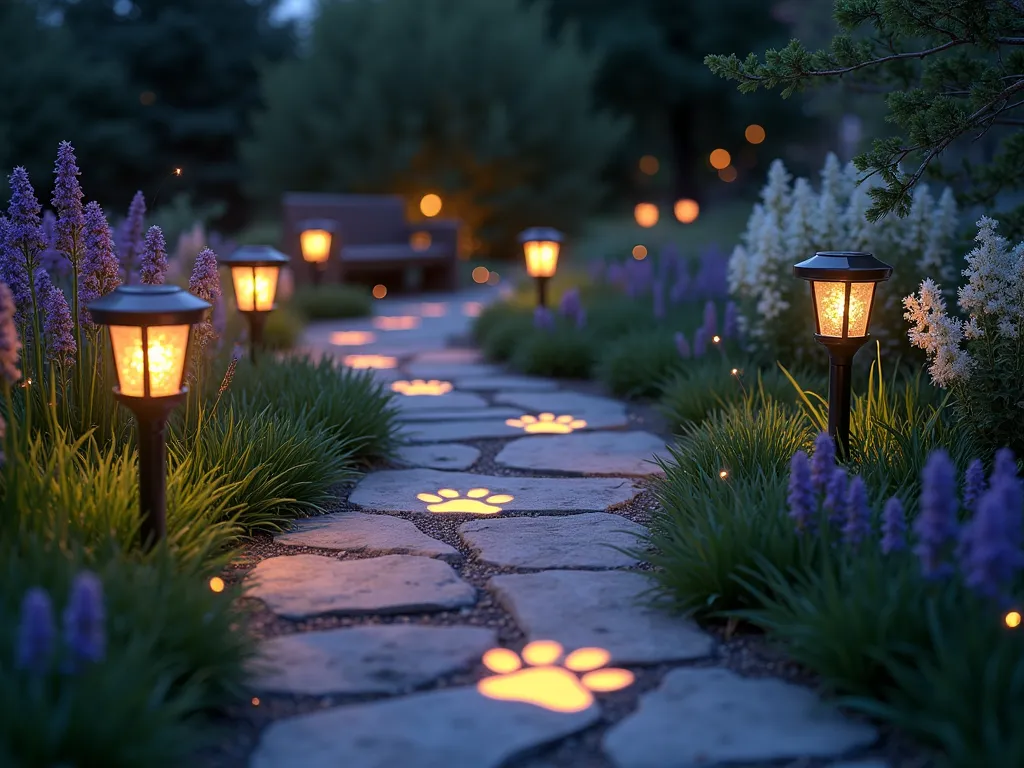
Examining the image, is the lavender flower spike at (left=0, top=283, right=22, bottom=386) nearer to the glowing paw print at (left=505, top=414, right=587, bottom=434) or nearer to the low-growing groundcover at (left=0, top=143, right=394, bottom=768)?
the low-growing groundcover at (left=0, top=143, right=394, bottom=768)

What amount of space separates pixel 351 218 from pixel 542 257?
6197 millimetres

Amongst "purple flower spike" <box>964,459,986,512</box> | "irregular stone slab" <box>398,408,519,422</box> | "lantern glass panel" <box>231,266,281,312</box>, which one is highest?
"lantern glass panel" <box>231,266,281,312</box>

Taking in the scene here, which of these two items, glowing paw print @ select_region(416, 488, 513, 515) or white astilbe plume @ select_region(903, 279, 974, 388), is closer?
white astilbe plume @ select_region(903, 279, 974, 388)

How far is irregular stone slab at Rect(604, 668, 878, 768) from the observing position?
7.54 feet

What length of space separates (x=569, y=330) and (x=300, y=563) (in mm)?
4686

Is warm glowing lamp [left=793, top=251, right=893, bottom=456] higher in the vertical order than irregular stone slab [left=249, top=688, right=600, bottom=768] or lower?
higher

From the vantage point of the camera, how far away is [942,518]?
238cm

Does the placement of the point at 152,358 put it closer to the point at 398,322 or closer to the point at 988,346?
the point at 988,346

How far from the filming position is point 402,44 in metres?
19.3

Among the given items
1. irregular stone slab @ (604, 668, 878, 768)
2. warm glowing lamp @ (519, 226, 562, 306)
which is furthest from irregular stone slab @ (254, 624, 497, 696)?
warm glowing lamp @ (519, 226, 562, 306)

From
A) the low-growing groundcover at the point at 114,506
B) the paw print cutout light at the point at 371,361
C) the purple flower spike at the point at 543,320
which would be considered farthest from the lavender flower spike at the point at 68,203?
the purple flower spike at the point at 543,320

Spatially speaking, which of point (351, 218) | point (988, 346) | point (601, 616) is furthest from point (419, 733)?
point (351, 218)

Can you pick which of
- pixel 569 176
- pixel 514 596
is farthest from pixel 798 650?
pixel 569 176

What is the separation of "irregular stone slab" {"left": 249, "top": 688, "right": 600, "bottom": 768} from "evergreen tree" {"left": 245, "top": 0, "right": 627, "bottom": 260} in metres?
17.1
